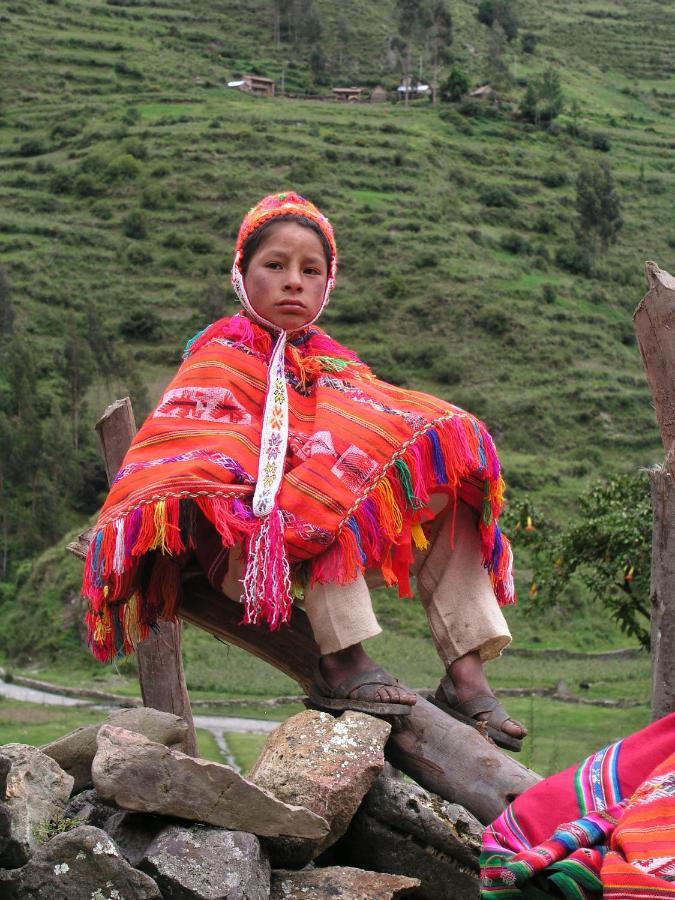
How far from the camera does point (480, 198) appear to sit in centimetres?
6375

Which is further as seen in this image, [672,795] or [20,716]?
[20,716]

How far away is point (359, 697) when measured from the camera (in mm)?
4047

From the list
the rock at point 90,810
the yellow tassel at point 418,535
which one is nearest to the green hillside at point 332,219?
the yellow tassel at point 418,535

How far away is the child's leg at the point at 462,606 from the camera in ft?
14.0

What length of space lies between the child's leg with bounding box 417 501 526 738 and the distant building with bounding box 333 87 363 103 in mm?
80652

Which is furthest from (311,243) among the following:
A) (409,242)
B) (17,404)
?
(409,242)

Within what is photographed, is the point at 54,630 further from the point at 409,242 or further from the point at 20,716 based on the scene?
the point at 409,242

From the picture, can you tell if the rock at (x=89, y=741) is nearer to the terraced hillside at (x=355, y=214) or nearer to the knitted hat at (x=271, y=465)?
the knitted hat at (x=271, y=465)

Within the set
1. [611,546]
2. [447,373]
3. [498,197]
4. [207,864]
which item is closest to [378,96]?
[498,197]

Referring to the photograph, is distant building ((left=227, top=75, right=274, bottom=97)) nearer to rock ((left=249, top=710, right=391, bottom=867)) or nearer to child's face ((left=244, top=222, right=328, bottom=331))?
child's face ((left=244, top=222, right=328, bottom=331))

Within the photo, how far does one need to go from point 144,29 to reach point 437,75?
63.7 feet

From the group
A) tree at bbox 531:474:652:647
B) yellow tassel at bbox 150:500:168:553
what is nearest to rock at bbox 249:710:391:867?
yellow tassel at bbox 150:500:168:553

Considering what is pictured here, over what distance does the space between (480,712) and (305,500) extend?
0.89 m

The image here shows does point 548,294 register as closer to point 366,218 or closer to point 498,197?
point 366,218
